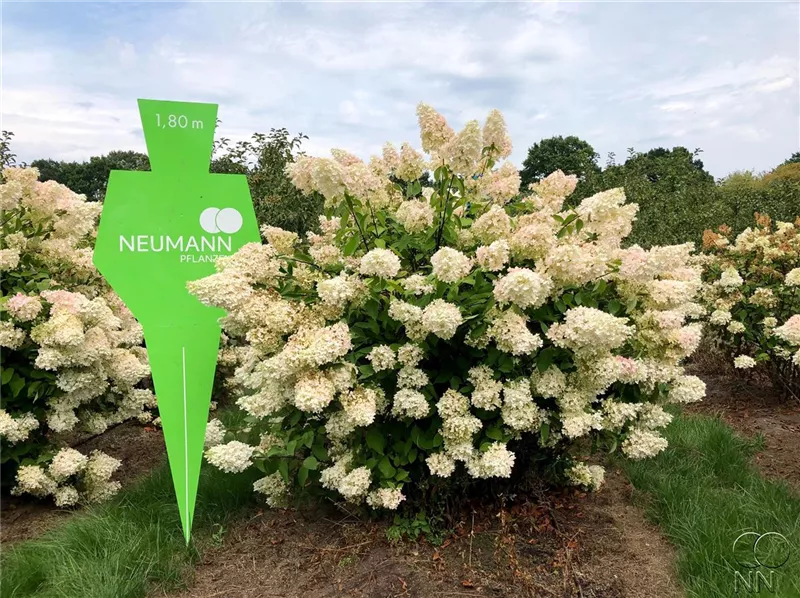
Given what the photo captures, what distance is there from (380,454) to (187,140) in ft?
6.17

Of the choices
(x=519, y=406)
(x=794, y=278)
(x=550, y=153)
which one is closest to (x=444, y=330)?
(x=519, y=406)

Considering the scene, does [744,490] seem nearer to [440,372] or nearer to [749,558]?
[749,558]

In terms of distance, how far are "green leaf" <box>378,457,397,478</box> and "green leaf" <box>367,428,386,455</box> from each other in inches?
1.6

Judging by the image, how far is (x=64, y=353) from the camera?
11.0ft

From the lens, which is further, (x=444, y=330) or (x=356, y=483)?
(x=356, y=483)

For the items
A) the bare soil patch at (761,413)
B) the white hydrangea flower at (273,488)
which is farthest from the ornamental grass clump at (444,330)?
the bare soil patch at (761,413)

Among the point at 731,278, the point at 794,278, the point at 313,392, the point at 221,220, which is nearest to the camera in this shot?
the point at 313,392

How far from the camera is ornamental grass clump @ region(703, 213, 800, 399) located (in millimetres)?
4965

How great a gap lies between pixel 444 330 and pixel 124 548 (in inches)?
71.4

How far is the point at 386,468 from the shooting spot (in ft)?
8.97

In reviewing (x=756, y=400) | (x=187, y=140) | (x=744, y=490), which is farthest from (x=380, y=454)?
(x=756, y=400)

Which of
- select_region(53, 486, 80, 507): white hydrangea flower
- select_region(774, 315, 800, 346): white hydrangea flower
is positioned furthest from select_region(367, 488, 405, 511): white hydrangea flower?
select_region(774, 315, 800, 346): white hydrangea flower

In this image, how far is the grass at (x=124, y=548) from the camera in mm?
2674

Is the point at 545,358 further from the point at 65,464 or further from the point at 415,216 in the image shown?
the point at 65,464
